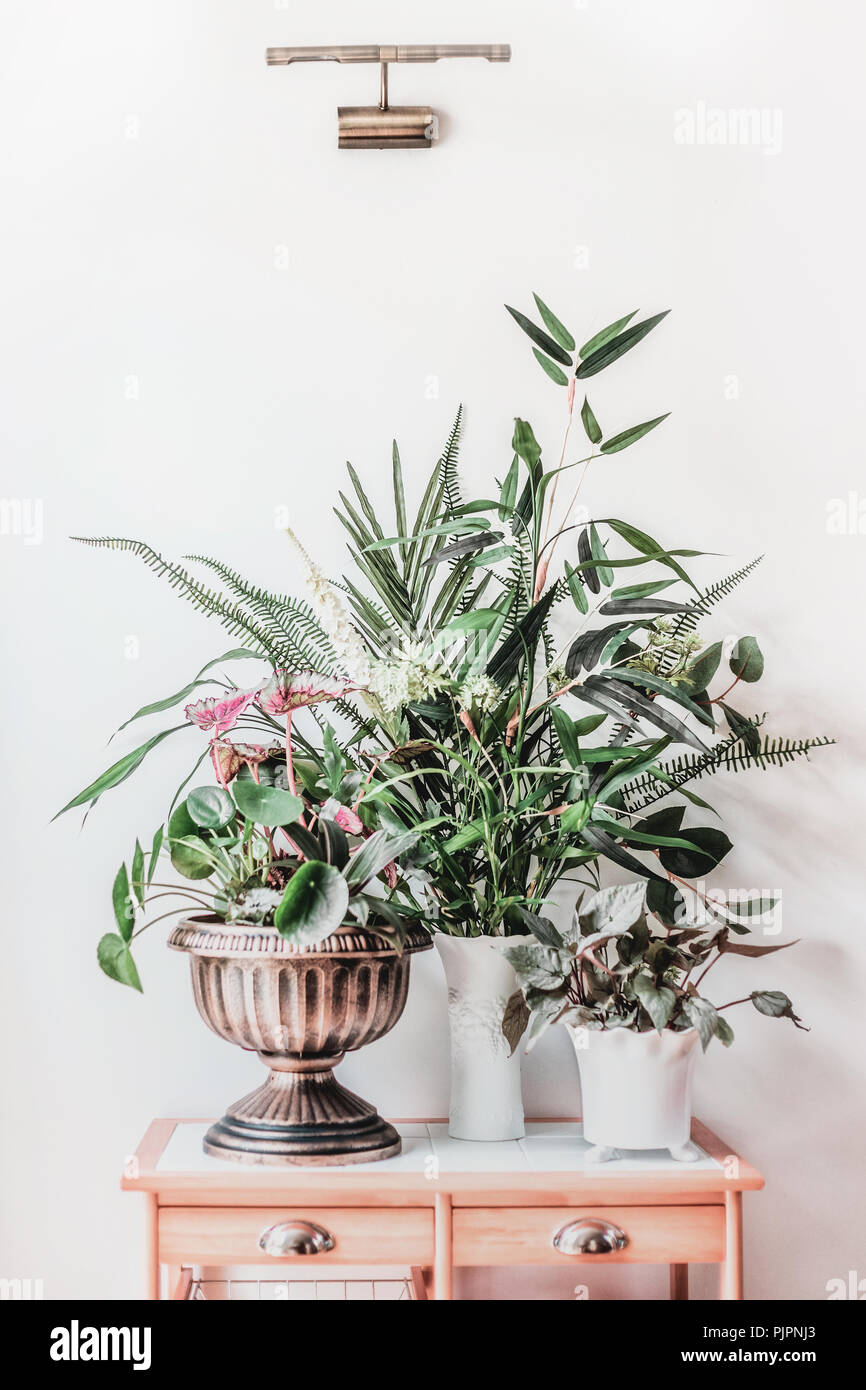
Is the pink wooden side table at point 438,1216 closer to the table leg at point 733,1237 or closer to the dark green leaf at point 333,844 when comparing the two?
the table leg at point 733,1237

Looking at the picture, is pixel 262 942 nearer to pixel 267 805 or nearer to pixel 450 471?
pixel 267 805

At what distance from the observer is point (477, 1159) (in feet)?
4.33

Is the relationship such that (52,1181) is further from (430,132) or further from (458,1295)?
(430,132)

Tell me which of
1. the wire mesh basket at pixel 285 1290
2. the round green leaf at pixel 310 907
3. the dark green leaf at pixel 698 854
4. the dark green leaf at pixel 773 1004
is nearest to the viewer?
the round green leaf at pixel 310 907

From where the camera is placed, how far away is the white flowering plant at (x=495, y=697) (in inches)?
50.9

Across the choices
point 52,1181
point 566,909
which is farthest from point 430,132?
point 52,1181

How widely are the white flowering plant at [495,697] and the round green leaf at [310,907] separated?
0.19 ft

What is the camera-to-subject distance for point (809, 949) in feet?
5.29

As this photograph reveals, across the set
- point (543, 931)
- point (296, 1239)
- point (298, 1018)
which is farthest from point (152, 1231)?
point (543, 931)

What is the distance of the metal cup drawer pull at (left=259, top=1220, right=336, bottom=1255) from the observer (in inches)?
48.5

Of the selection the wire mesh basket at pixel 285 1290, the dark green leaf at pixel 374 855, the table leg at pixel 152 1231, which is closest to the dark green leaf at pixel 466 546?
the dark green leaf at pixel 374 855

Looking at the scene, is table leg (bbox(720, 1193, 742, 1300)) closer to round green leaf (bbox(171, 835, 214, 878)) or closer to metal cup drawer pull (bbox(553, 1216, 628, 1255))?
metal cup drawer pull (bbox(553, 1216, 628, 1255))

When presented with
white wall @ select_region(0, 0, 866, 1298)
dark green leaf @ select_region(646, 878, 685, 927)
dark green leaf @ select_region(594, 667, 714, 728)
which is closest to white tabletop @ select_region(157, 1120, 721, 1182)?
white wall @ select_region(0, 0, 866, 1298)
